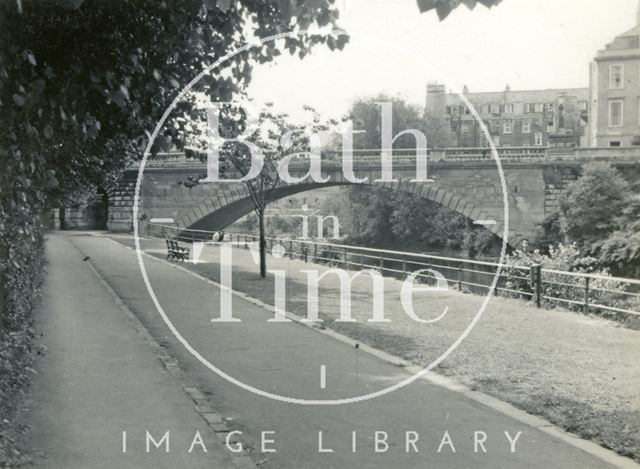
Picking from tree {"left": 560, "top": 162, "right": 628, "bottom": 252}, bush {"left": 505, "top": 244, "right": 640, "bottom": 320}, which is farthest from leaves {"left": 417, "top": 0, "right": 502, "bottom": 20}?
tree {"left": 560, "top": 162, "right": 628, "bottom": 252}

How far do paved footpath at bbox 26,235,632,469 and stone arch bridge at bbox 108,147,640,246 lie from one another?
25957mm

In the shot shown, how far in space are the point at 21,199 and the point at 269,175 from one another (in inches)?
589

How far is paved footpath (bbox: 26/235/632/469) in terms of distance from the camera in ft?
17.2

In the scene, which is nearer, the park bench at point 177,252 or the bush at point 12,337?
the bush at point 12,337

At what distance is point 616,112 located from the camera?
41.6 m

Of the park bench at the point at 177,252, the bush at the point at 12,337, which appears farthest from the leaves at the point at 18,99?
the park bench at the point at 177,252

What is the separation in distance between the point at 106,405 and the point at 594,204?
1105 inches

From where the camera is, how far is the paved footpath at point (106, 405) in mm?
5191

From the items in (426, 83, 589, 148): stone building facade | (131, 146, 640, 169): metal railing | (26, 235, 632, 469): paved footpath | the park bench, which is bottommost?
(26, 235, 632, 469): paved footpath

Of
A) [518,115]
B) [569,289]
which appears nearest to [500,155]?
[569,289]

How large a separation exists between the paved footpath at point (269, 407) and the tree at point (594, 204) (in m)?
21.9

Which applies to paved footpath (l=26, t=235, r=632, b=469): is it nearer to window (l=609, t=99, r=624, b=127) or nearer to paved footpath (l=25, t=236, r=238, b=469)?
paved footpath (l=25, t=236, r=238, b=469)

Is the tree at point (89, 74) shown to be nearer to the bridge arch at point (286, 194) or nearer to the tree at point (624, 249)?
the tree at point (624, 249)

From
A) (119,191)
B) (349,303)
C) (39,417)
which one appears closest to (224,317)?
(349,303)
